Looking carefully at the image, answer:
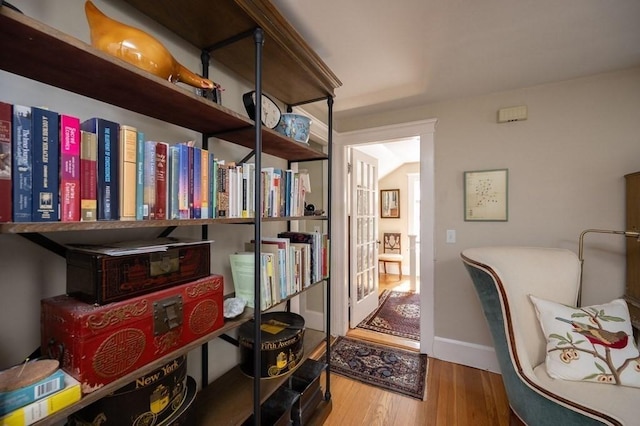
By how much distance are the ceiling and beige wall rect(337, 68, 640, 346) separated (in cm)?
16

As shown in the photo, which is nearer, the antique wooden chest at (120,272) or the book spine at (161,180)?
the antique wooden chest at (120,272)

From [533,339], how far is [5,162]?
2.14 meters

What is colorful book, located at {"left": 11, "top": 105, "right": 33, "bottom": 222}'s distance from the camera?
0.53m

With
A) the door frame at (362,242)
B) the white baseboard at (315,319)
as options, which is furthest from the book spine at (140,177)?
the white baseboard at (315,319)

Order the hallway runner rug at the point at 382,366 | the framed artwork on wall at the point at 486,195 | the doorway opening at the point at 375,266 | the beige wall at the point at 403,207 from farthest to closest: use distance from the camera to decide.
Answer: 1. the beige wall at the point at 403,207
2. the doorway opening at the point at 375,266
3. the framed artwork on wall at the point at 486,195
4. the hallway runner rug at the point at 382,366

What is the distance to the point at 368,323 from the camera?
9.55 feet

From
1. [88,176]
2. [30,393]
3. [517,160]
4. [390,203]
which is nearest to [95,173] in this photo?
[88,176]

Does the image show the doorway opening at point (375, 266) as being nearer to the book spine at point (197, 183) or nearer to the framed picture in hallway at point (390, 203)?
the framed picture in hallway at point (390, 203)

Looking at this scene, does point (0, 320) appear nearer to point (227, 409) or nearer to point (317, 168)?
point (227, 409)

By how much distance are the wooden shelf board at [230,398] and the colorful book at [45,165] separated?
94 centimetres

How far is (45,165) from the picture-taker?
22.3 inches

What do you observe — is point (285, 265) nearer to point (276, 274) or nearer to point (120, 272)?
point (276, 274)

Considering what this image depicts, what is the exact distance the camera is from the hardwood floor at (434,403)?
1577mm

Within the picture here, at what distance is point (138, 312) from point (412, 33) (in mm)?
1733
